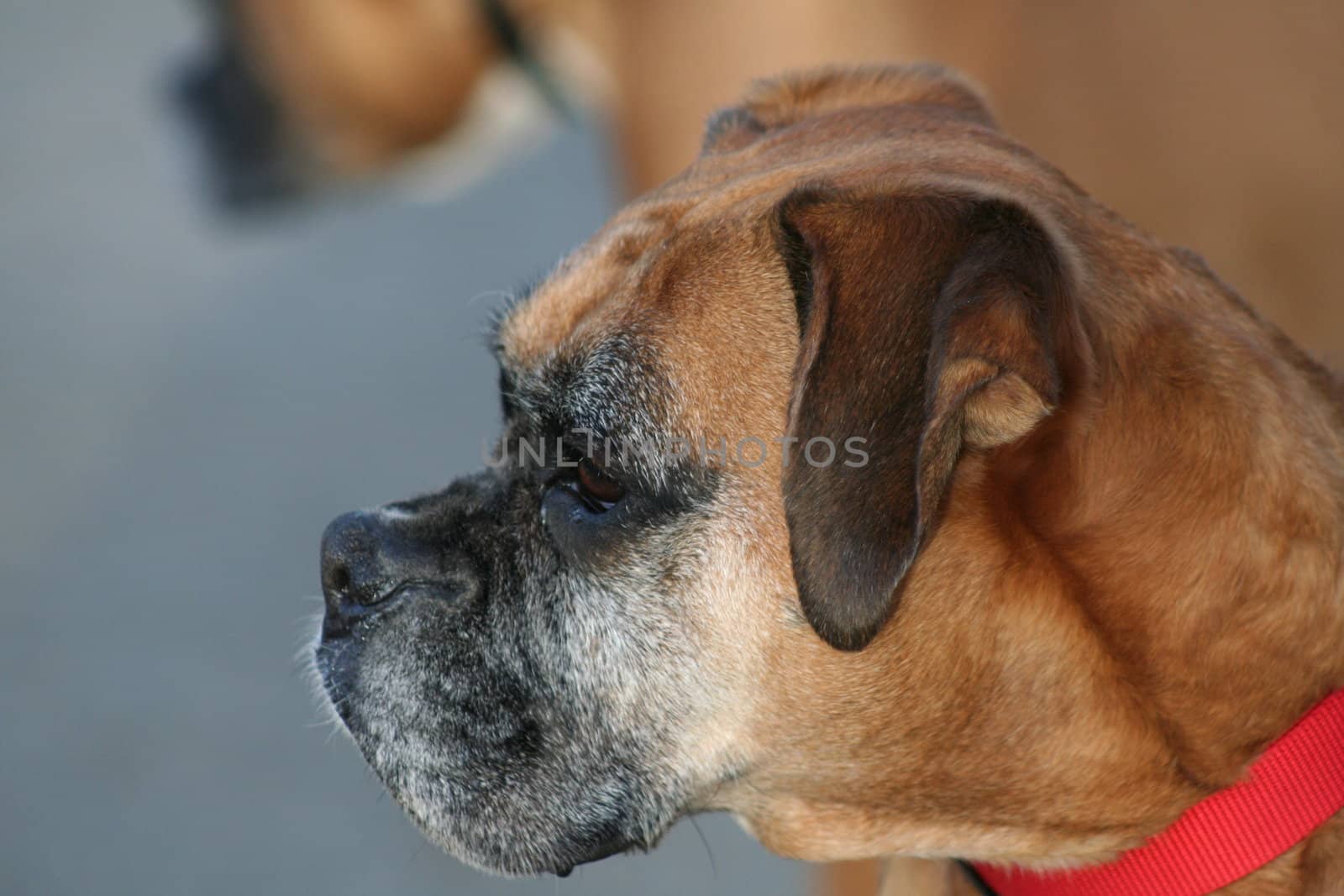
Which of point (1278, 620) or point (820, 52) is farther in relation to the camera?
point (820, 52)

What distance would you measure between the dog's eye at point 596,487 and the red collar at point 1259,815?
35.2 inches

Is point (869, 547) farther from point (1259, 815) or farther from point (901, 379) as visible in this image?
point (1259, 815)

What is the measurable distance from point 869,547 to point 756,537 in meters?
0.28

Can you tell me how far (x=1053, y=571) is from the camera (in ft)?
6.17

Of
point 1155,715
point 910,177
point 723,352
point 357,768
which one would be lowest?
point 357,768

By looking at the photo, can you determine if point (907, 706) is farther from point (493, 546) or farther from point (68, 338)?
point (68, 338)

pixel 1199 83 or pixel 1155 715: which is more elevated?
pixel 1199 83

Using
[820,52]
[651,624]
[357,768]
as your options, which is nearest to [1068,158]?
[820,52]

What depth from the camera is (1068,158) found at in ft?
11.3

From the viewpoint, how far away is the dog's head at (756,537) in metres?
1.71

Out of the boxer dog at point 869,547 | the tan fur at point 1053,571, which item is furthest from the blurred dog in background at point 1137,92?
the tan fur at point 1053,571

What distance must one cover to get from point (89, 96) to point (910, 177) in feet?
23.3

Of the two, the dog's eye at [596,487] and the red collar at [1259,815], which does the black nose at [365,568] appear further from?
the red collar at [1259,815]

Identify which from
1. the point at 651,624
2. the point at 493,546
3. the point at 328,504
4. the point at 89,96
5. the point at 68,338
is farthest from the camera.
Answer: the point at 89,96
